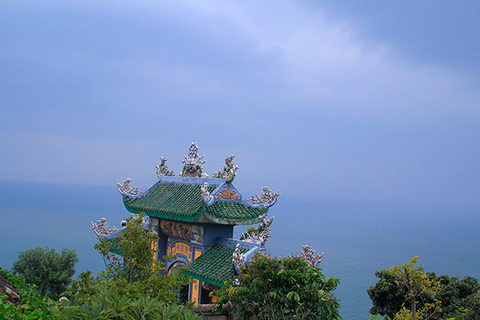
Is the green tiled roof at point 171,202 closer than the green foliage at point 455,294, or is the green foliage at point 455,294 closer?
the green tiled roof at point 171,202

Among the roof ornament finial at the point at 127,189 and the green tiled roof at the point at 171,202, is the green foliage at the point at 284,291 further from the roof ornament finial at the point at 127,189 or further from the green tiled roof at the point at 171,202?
the roof ornament finial at the point at 127,189

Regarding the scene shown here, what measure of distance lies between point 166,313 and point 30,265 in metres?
15.7

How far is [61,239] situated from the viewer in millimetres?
79062

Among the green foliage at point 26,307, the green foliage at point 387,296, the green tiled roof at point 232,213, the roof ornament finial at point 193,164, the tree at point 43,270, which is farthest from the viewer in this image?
the green foliage at point 387,296

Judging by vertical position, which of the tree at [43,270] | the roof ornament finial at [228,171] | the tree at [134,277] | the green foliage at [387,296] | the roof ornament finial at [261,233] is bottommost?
the green foliage at [387,296]

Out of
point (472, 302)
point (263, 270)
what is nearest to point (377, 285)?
point (472, 302)

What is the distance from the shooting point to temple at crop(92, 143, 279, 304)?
9867mm

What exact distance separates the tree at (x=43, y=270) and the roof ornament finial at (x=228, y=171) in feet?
35.2

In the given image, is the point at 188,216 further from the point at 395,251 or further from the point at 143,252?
the point at 395,251

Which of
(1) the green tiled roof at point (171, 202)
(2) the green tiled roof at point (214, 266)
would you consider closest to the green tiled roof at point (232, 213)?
(1) the green tiled roof at point (171, 202)

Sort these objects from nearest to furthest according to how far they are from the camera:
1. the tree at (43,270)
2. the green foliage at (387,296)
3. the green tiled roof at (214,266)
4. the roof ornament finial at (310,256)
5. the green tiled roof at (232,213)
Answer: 1. the roof ornament finial at (310,256)
2. the green tiled roof at (214,266)
3. the green tiled roof at (232,213)
4. the tree at (43,270)
5. the green foliage at (387,296)

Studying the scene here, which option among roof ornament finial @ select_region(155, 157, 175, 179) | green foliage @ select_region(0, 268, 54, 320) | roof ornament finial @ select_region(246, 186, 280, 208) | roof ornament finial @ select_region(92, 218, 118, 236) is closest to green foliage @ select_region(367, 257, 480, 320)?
roof ornament finial @ select_region(246, 186, 280, 208)

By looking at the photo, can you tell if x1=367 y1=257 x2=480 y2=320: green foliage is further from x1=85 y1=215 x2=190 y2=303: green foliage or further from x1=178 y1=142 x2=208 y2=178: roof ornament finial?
x1=85 y1=215 x2=190 y2=303: green foliage

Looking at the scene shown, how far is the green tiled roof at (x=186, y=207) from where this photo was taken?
10.2 meters
